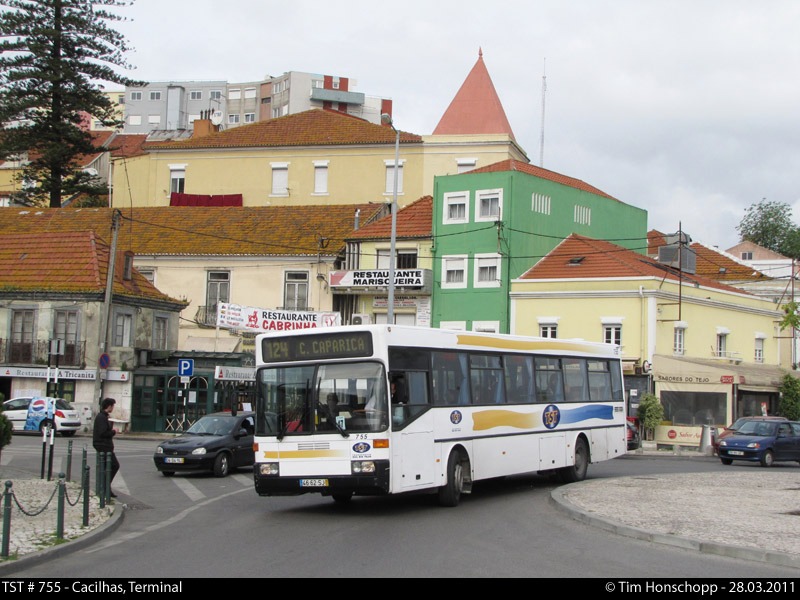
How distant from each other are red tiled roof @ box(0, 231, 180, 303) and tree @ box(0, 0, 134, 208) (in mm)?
13486

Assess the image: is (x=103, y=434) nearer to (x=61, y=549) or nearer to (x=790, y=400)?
(x=61, y=549)

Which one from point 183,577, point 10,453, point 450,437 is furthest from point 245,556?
point 10,453

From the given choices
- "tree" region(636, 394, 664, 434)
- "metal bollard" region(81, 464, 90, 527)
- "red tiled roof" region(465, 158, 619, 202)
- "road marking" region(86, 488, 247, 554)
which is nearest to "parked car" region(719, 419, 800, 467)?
"tree" region(636, 394, 664, 434)

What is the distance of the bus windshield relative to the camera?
14.8m

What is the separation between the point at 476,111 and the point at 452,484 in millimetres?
47816

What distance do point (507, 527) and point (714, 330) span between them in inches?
1321

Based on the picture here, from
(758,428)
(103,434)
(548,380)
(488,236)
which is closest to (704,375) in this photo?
(758,428)

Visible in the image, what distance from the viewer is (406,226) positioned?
162ft

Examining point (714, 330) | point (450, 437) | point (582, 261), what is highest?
point (582, 261)

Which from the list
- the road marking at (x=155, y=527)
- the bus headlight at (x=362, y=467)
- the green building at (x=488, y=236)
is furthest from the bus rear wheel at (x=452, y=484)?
the green building at (x=488, y=236)

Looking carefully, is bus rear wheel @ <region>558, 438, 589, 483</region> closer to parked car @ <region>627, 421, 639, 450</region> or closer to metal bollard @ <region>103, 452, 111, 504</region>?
metal bollard @ <region>103, 452, 111, 504</region>

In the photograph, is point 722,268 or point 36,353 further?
point 722,268

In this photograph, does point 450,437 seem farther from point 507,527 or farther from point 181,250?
point 181,250

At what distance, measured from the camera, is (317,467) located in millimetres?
14836
